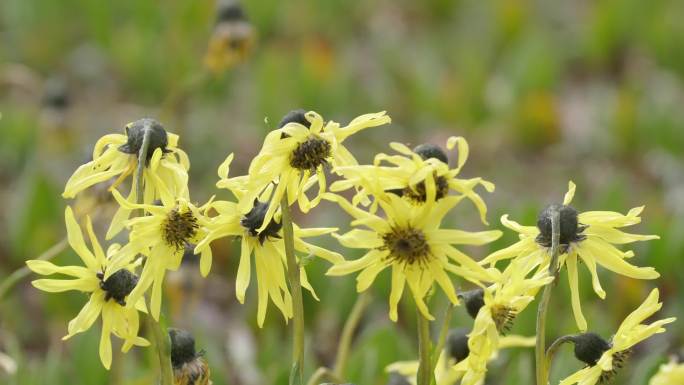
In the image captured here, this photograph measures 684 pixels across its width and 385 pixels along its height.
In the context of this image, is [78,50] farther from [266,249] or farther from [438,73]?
[266,249]

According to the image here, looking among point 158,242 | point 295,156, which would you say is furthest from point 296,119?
point 158,242

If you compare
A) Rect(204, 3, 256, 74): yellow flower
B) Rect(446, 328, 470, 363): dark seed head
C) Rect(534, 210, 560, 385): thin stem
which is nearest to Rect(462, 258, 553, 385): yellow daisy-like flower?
Rect(534, 210, 560, 385): thin stem

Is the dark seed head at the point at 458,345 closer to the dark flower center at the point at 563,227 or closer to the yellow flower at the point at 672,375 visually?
the dark flower center at the point at 563,227

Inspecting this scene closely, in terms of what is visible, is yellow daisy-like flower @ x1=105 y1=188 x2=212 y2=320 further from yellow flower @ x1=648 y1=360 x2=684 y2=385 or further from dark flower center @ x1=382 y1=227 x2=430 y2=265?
yellow flower @ x1=648 y1=360 x2=684 y2=385

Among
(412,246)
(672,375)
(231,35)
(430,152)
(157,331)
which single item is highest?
(231,35)

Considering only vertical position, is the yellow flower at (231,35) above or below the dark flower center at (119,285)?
above

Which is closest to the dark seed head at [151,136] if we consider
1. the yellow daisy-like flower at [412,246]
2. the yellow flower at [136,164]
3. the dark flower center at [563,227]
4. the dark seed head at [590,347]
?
the yellow flower at [136,164]

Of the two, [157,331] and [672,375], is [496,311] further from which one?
[157,331]
